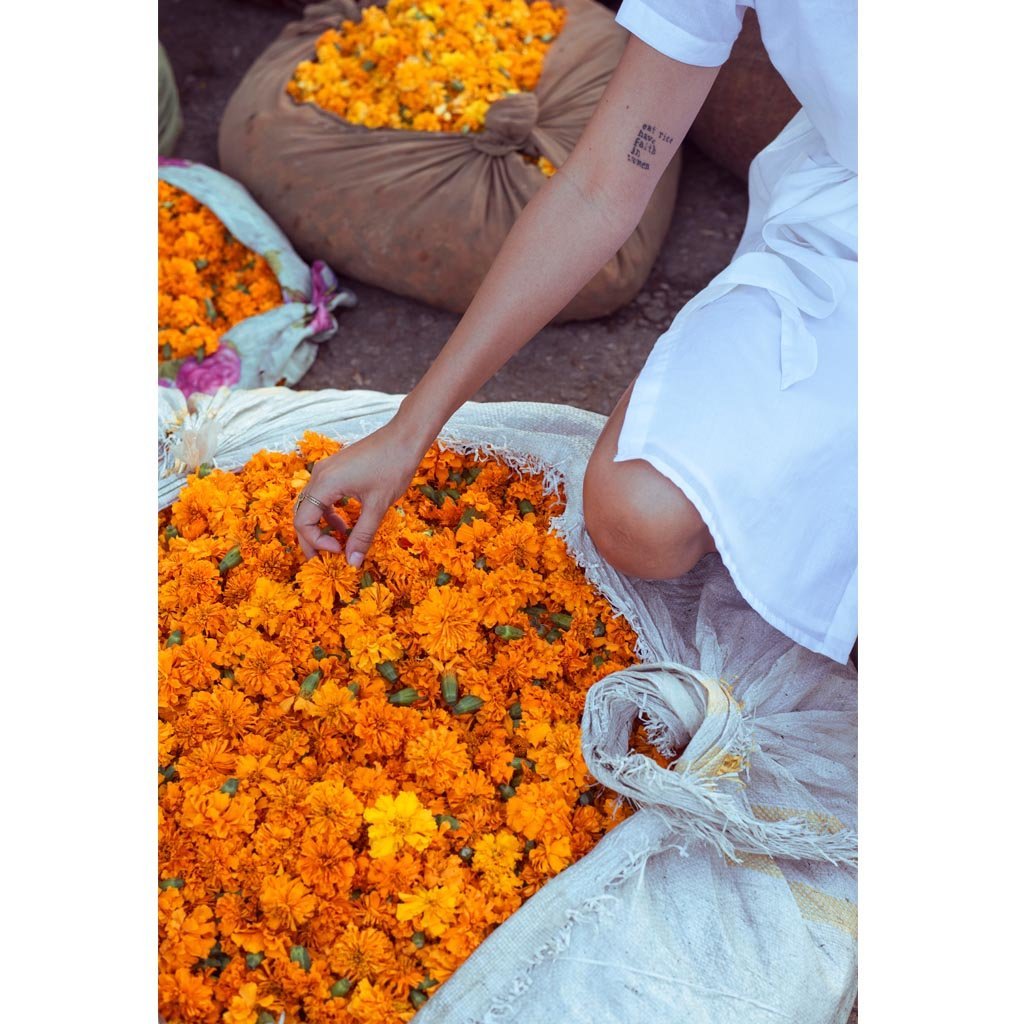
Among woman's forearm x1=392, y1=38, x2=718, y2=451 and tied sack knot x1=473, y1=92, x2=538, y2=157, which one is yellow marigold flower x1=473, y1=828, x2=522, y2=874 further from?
tied sack knot x1=473, y1=92, x2=538, y2=157

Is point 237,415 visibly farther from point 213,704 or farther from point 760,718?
point 760,718

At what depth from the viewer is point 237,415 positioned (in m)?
2.06

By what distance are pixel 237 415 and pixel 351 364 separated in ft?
2.41

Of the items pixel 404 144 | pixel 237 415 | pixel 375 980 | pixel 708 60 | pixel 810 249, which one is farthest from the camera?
pixel 404 144

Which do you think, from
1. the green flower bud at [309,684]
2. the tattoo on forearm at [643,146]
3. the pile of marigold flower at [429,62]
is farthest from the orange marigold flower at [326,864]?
the pile of marigold flower at [429,62]

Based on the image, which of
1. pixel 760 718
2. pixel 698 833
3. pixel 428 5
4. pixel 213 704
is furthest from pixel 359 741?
pixel 428 5

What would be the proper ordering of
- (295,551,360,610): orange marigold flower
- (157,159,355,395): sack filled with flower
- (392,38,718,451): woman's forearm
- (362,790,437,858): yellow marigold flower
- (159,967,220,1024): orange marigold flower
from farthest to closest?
(157,159,355,395): sack filled with flower < (295,551,360,610): orange marigold flower < (392,38,718,451): woman's forearm < (362,790,437,858): yellow marigold flower < (159,967,220,1024): orange marigold flower

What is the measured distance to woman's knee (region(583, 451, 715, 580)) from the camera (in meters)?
1.62

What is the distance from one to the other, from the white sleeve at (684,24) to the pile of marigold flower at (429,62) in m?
1.29

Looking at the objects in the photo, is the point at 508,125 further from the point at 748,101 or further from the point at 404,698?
the point at 404,698

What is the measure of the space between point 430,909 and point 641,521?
0.62 meters

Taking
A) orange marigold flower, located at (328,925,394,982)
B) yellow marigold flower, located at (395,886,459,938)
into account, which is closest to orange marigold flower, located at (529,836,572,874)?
yellow marigold flower, located at (395,886,459,938)

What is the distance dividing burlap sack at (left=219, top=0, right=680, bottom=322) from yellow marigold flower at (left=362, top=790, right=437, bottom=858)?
5.02ft

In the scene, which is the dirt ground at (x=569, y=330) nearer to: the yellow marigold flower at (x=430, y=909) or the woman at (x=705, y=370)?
the woman at (x=705, y=370)
